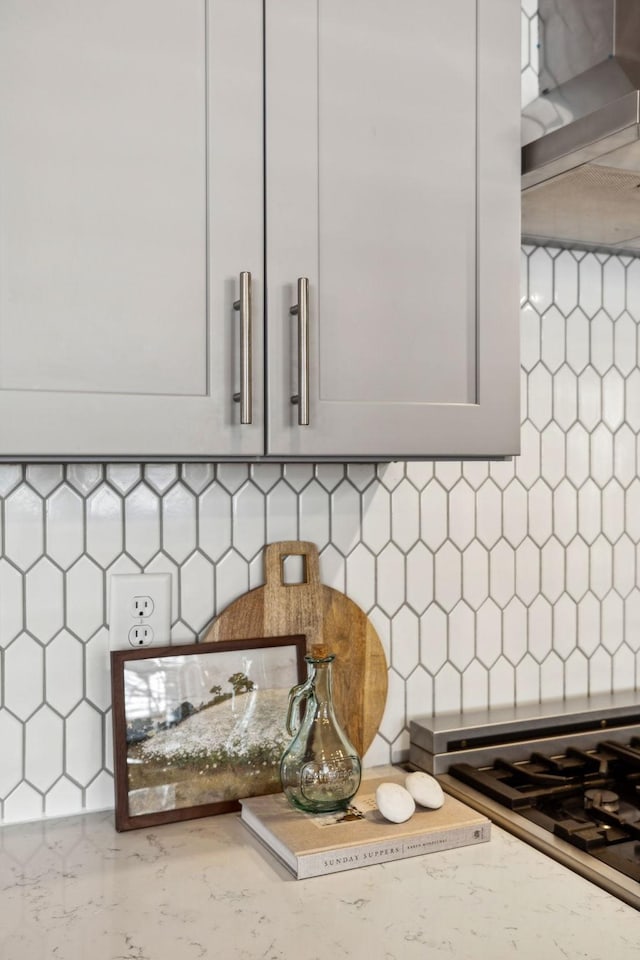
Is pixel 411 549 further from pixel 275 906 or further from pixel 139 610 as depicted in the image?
pixel 275 906

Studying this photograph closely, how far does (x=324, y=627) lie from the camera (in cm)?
154

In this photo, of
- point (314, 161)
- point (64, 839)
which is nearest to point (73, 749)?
A: point (64, 839)

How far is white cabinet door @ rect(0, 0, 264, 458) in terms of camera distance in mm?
1022

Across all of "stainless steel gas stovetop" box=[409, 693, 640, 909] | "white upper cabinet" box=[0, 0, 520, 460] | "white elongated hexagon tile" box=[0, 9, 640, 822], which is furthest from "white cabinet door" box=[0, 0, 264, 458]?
"stainless steel gas stovetop" box=[409, 693, 640, 909]

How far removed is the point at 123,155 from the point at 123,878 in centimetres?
93

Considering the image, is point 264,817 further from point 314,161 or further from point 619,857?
point 314,161

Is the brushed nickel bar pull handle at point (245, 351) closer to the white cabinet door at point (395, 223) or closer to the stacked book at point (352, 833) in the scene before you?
the white cabinet door at point (395, 223)

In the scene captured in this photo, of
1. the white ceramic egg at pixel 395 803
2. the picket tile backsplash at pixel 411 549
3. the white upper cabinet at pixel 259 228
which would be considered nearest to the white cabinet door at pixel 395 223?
the white upper cabinet at pixel 259 228

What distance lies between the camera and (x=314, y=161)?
3.85 ft

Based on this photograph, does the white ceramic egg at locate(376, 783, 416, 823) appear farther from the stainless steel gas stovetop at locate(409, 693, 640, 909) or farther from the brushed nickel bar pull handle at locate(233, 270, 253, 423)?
the brushed nickel bar pull handle at locate(233, 270, 253, 423)

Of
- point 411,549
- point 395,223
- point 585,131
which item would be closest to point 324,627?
point 411,549

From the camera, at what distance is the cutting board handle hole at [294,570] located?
1533 mm

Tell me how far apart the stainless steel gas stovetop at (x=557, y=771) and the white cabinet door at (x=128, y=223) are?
0.72 metres

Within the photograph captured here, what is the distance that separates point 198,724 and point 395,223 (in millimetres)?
821
